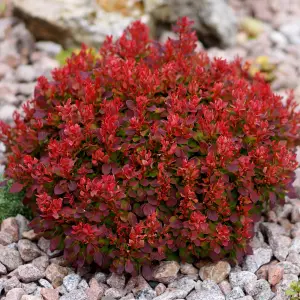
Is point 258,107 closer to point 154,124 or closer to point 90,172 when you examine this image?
point 154,124

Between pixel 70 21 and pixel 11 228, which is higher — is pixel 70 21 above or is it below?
above

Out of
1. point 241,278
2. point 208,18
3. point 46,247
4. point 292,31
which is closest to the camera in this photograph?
point 241,278

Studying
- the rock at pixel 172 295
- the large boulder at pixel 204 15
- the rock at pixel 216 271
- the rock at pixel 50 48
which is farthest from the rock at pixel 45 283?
the large boulder at pixel 204 15

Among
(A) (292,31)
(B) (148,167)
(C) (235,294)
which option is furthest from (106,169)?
(A) (292,31)

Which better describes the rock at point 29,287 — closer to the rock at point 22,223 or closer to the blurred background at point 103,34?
the rock at point 22,223

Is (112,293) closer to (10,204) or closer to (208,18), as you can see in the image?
(10,204)
